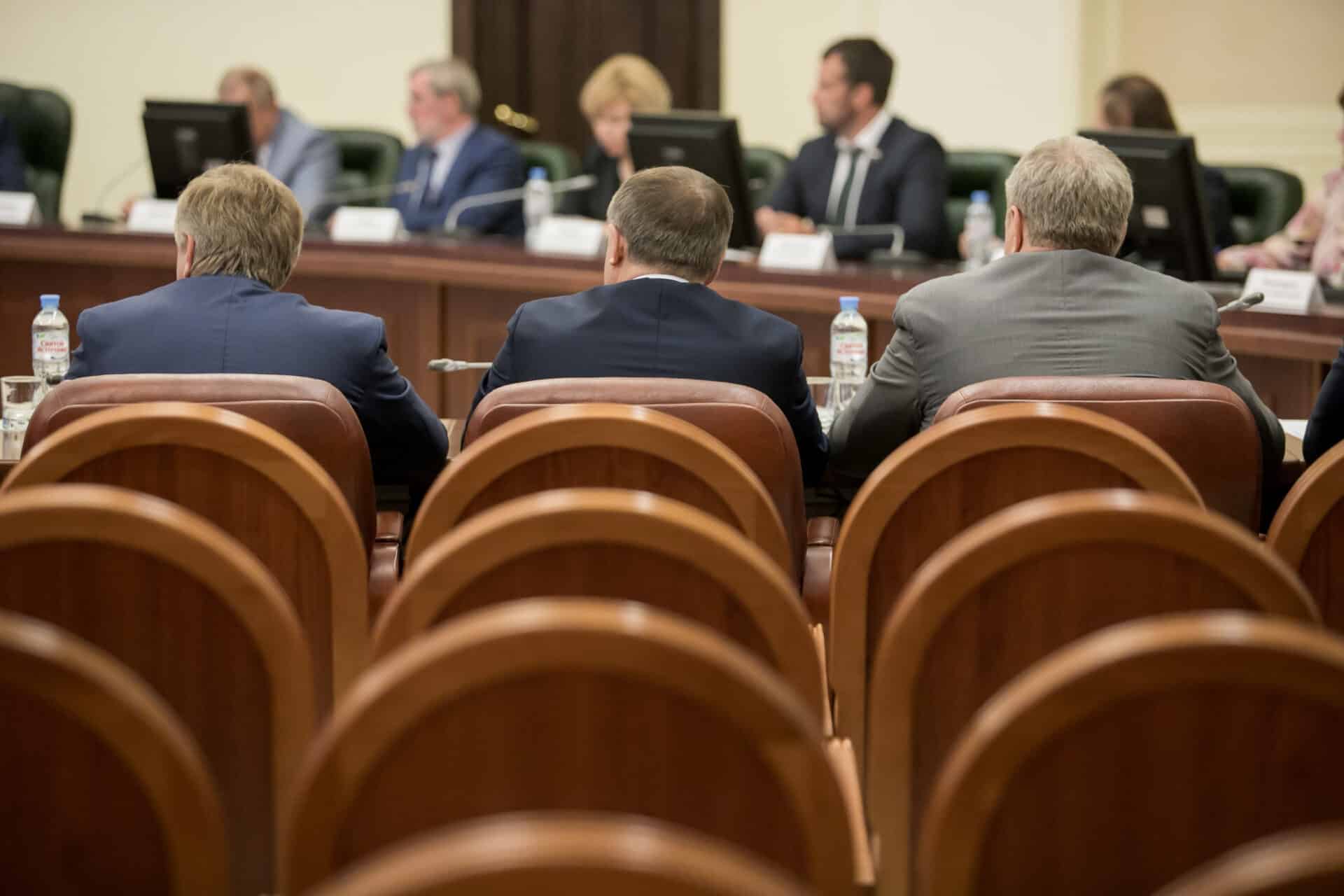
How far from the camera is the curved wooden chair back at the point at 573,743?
979mm

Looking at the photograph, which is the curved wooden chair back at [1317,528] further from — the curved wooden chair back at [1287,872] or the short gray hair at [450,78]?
the short gray hair at [450,78]

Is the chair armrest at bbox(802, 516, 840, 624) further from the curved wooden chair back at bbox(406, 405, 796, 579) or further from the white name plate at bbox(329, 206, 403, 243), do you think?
the white name plate at bbox(329, 206, 403, 243)

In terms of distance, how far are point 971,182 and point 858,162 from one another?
1.33ft

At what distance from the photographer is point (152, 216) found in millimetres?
5371

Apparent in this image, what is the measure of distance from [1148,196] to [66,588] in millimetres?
3132

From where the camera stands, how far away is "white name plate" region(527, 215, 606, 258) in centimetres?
500

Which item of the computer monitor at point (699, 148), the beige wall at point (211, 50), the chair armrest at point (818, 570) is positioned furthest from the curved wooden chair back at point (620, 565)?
the beige wall at point (211, 50)

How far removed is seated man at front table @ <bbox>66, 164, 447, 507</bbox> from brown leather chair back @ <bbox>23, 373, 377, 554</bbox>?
390 millimetres

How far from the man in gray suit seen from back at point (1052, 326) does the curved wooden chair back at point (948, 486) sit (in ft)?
2.48

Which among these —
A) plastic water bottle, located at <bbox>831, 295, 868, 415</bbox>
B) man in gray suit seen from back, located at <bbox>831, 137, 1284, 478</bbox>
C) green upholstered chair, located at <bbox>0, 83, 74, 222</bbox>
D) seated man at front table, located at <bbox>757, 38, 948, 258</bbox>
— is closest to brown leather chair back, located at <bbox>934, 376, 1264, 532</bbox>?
man in gray suit seen from back, located at <bbox>831, 137, 1284, 478</bbox>

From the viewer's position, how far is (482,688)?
1.02 metres

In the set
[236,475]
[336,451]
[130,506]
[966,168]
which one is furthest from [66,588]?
[966,168]

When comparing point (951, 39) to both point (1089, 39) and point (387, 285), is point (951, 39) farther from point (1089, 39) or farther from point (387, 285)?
point (387, 285)

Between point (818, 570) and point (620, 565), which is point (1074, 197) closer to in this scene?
point (818, 570)
